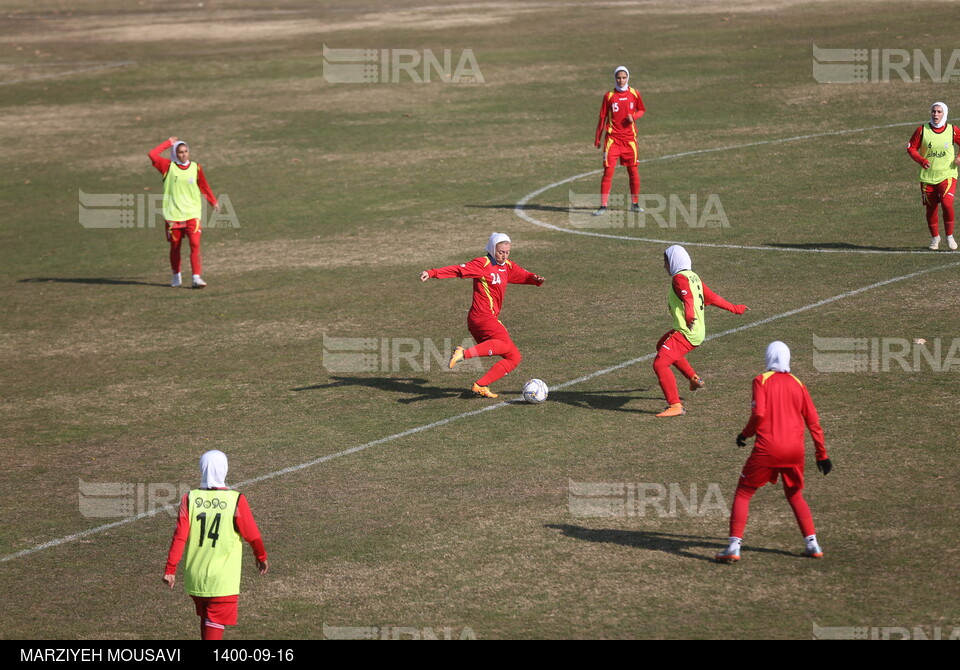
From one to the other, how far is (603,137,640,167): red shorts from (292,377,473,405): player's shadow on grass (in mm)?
10921

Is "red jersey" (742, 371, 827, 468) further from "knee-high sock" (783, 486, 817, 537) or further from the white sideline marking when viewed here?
the white sideline marking

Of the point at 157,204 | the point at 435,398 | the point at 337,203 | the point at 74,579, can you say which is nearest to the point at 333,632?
the point at 74,579

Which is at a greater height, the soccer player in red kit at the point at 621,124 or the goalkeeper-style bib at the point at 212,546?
the soccer player in red kit at the point at 621,124

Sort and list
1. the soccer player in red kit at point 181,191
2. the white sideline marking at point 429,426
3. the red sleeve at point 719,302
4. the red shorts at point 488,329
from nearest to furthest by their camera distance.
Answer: the white sideline marking at point 429,426 → the red sleeve at point 719,302 → the red shorts at point 488,329 → the soccer player in red kit at point 181,191

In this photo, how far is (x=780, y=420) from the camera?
11953 mm

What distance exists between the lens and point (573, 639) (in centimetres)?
1104

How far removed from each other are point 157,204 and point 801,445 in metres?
25.1

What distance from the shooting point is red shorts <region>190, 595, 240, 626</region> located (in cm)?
1063

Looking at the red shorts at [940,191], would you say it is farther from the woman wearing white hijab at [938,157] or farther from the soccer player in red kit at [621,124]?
the soccer player in red kit at [621,124]

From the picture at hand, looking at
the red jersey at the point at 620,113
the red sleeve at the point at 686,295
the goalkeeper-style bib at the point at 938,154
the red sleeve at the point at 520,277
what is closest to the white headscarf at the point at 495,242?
the red sleeve at the point at 520,277

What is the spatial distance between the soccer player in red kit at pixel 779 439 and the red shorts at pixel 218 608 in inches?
194

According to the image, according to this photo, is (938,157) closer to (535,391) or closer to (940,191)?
(940,191)

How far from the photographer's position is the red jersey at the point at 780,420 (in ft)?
39.2

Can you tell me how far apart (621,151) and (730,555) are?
1713 centimetres
